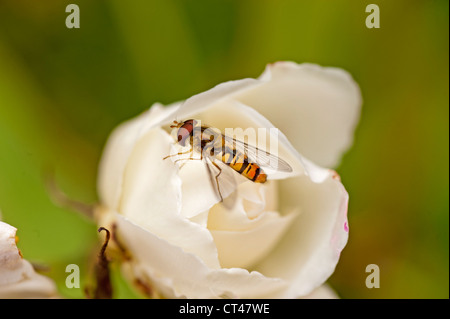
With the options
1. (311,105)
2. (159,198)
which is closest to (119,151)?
(159,198)

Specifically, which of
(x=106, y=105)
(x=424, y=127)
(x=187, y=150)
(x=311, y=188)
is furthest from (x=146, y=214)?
(x=424, y=127)

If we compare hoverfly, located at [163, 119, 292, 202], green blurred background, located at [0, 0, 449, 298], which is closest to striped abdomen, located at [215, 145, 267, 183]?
hoverfly, located at [163, 119, 292, 202]

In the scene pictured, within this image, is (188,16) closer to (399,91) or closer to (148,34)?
(148,34)

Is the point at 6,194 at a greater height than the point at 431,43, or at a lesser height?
lesser

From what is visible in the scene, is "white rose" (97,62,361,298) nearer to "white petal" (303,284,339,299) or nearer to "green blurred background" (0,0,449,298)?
"white petal" (303,284,339,299)

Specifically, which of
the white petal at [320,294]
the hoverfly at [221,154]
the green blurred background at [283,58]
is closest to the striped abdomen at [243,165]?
the hoverfly at [221,154]

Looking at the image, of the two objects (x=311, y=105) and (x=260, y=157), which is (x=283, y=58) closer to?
(x=311, y=105)
